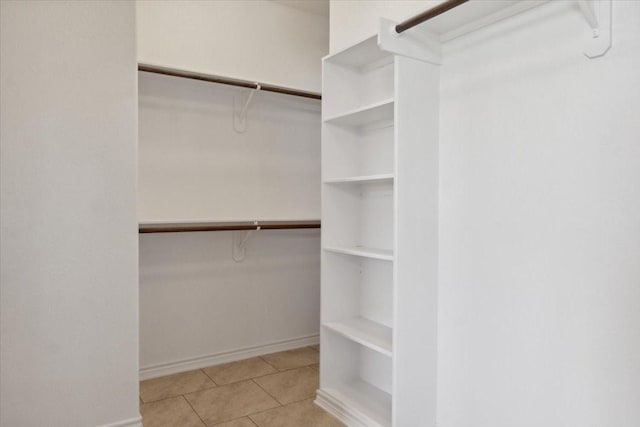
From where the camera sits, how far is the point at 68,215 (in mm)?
2004

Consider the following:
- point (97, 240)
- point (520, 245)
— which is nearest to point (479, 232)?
point (520, 245)

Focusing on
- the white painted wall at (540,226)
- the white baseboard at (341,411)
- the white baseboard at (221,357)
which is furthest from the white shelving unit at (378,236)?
the white baseboard at (221,357)

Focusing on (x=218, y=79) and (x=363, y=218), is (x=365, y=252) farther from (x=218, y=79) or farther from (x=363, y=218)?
(x=218, y=79)

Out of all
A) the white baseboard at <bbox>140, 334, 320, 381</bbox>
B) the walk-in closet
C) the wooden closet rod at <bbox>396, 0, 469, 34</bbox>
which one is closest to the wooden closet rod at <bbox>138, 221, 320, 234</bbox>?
the walk-in closet

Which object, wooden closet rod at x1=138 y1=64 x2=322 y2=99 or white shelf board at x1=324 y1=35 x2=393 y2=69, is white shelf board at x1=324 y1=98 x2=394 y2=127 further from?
wooden closet rod at x1=138 y1=64 x2=322 y2=99

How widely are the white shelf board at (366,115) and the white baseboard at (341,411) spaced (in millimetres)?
1479

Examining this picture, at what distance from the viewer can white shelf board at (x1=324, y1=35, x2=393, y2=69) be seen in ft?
7.23

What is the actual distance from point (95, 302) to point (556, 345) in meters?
1.93

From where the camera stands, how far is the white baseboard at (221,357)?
9.60 feet

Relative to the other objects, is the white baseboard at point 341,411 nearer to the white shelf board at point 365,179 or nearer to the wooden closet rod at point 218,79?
the white shelf board at point 365,179

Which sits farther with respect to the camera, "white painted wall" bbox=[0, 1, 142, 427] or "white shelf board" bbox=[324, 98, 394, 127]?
"white shelf board" bbox=[324, 98, 394, 127]

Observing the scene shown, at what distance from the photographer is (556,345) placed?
1.66 m

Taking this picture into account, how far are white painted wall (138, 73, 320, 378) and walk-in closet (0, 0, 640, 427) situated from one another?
16 mm

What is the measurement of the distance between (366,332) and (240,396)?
878mm
